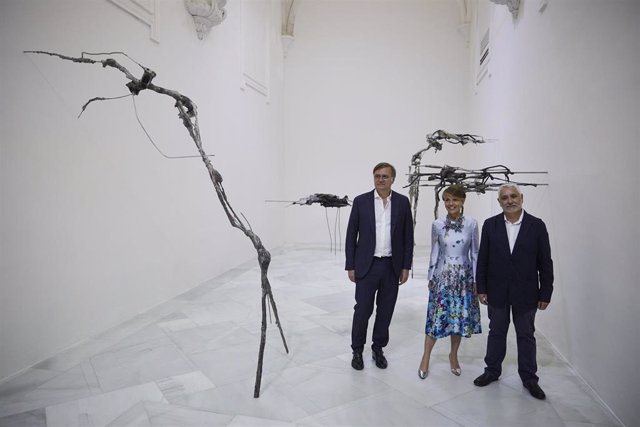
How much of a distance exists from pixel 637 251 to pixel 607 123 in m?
0.90

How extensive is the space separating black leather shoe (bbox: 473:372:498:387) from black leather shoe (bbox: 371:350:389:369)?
68 cm

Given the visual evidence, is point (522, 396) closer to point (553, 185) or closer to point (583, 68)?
point (553, 185)

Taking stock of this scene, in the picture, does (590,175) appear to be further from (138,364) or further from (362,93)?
(362,93)

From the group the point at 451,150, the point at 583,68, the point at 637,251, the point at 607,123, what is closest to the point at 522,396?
the point at 637,251

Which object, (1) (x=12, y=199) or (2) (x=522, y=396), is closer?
(2) (x=522, y=396)

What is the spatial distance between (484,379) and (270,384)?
1541 mm

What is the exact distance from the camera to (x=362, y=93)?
11336 mm

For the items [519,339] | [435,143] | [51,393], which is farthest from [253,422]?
[435,143]

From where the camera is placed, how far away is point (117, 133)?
14.4 feet

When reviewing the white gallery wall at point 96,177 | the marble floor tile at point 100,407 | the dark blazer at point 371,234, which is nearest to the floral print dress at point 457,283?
the dark blazer at point 371,234

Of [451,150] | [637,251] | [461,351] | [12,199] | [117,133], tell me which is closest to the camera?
[637,251]

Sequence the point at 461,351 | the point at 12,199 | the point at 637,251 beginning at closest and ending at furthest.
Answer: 1. the point at 637,251
2. the point at 12,199
3. the point at 461,351

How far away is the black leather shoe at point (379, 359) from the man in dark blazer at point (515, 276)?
689 millimetres

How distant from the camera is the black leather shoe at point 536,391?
2.79 m
